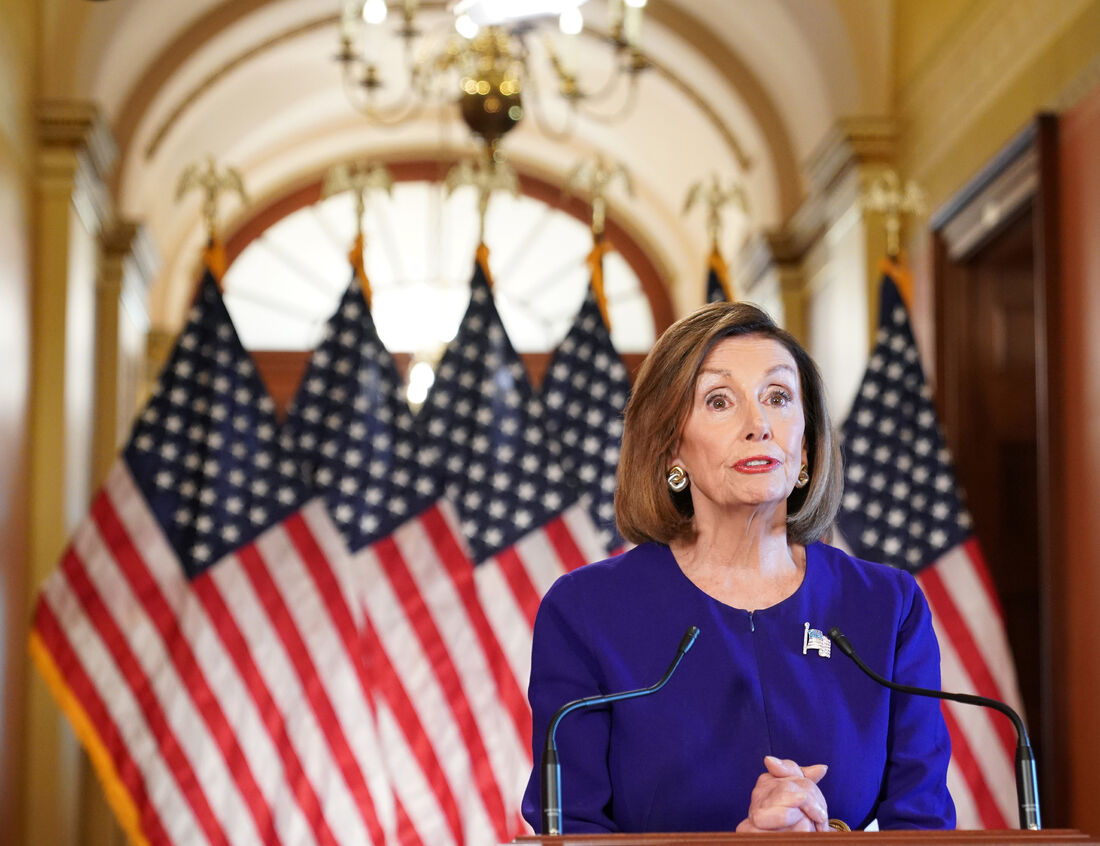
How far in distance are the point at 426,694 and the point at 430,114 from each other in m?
6.02

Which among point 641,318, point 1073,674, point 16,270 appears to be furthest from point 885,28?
point 641,318

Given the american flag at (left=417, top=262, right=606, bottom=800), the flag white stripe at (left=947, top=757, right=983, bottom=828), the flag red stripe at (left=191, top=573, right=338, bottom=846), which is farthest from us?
the american flag at (left=417, top=262, right=606, bottom=800)

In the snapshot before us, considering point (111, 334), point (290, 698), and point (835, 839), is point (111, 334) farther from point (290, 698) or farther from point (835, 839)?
point (835, 839)

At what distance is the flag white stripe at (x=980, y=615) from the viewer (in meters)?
4.88

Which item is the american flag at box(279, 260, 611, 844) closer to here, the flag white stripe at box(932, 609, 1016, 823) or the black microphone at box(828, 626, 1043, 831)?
the flag white stripe at box(932, 609, 1016, 823)

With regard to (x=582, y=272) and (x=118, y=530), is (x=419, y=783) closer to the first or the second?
(x=118, y=530)

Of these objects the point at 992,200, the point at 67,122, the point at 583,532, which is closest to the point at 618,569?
the point at 583,532

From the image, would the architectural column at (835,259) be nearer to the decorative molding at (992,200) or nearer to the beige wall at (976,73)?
the beige wall at (976,73)

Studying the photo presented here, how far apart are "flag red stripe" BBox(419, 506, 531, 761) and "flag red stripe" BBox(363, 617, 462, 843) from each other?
28 cm

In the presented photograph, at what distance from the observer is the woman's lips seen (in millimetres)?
2217

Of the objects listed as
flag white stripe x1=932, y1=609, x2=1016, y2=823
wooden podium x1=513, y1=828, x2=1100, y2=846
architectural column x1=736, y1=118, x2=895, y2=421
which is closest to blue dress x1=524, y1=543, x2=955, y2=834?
wooden podium x1=513, y1=828, x2=1100, y2=846

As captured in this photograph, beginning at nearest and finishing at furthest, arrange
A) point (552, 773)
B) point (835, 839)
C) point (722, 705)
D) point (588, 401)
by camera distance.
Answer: point (835, 839) → point (552, 773) → point (722, 705) → point (588, 401)

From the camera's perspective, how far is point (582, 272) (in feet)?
35.6

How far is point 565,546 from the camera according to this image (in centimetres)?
538
